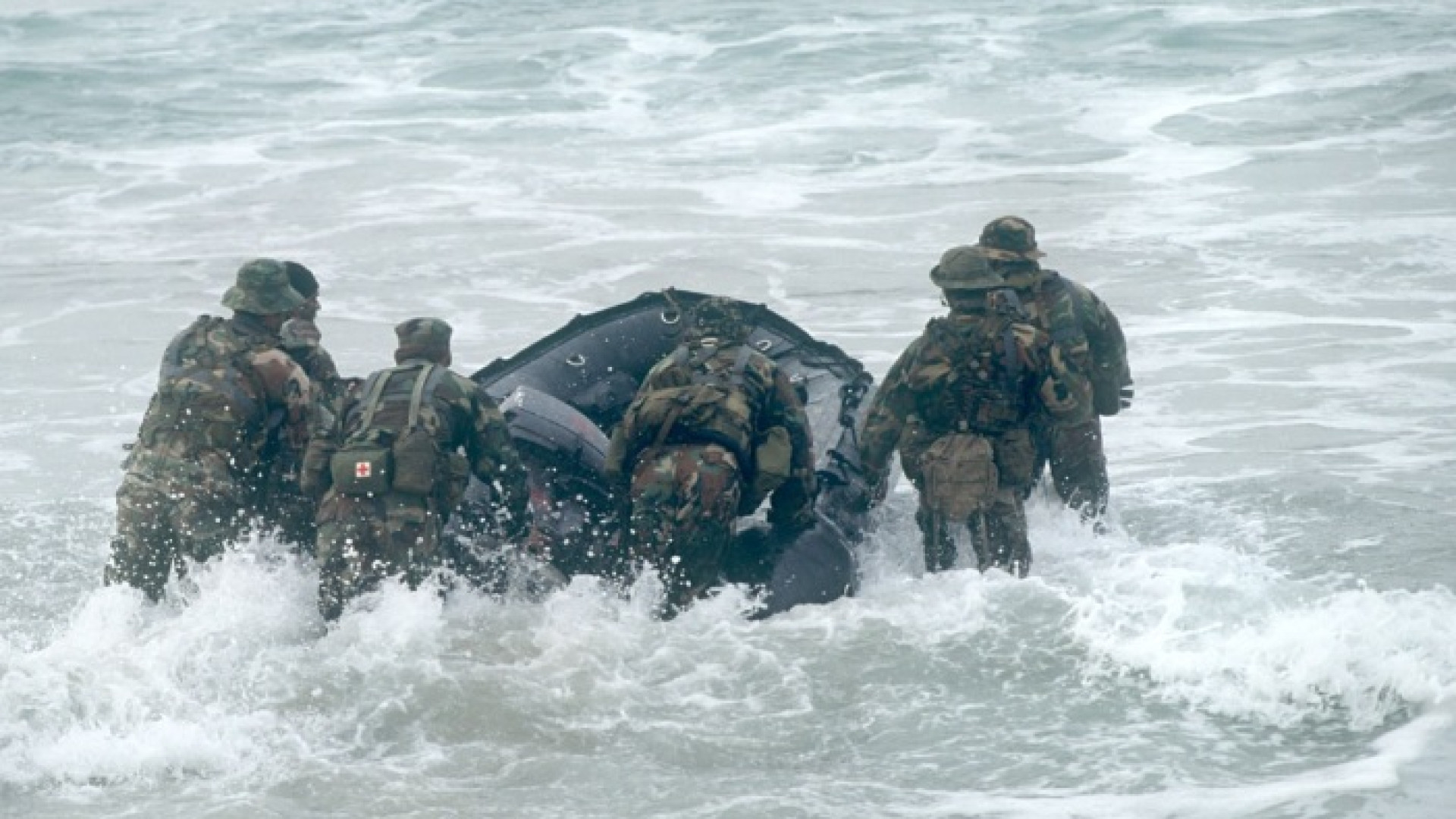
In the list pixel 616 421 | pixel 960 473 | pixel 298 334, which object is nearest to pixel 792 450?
pixel 960 473

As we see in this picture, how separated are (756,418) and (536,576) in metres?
1.06

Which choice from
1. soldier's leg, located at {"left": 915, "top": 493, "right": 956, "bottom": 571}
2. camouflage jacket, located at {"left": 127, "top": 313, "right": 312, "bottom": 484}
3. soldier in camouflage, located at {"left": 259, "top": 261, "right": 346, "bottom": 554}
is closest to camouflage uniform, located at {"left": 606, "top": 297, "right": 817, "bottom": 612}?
soldier's leg, located at {"left": 915, "top": 493, "right": 956, "bottom": 571}

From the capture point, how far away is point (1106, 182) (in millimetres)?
21391

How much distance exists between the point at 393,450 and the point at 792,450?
158 centimetres

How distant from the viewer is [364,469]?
7.86m

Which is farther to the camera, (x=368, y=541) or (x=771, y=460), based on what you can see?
(x=771, y=460)

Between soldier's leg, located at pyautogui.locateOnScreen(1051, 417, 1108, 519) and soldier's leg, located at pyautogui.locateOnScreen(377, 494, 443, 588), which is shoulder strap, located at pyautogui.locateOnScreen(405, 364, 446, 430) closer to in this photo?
soldier's leg, located at pyautogui.locateOnScreen(377, 494, 443, 588)

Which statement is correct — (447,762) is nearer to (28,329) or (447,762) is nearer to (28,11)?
(28,329)

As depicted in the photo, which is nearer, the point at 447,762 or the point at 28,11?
the point at 447,762

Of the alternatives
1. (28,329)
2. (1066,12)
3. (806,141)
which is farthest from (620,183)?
(1066,12)

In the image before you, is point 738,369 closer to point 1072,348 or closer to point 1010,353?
point 1010,353

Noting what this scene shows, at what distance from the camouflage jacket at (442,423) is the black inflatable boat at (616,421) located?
0.40m

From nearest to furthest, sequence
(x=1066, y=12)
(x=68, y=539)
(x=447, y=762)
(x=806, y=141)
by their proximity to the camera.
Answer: (x=447, y=762), (x=68, y=539), (x=806, y=141), (x=1066, y=12)

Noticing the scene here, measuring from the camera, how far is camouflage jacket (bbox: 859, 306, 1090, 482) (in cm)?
852
